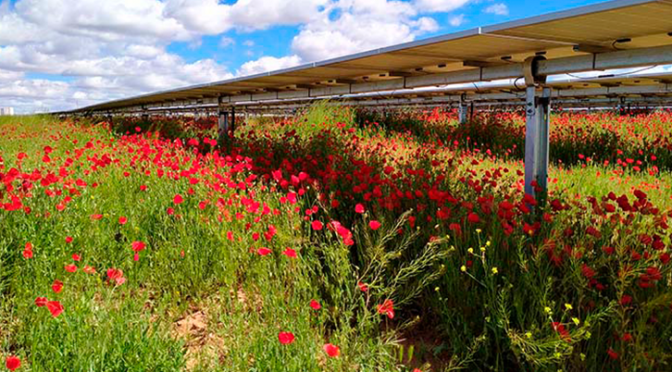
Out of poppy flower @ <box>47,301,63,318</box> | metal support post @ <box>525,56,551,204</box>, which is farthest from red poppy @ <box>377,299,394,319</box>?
metal support post @ <box>525,56,551,204</box>

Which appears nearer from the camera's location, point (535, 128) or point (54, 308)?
point (54, 308)

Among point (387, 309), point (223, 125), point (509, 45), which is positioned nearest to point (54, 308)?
point (387, 309)

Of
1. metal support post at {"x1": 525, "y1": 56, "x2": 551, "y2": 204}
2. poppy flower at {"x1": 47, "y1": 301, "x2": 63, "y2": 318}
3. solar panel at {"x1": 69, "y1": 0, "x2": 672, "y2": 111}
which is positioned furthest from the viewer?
metal support post at {"x1": 525, "y1": 56, "x2": 551, "y2": 204}

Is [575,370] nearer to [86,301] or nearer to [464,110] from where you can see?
[86,301]

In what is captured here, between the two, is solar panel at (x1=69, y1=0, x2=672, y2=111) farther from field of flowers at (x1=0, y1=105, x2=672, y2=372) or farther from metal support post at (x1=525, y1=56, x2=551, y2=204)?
field of flowers at (x1=0, y1=105, x2=672, y2=372)

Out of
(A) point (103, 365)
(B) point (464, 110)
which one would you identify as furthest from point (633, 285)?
(B) point (464, 110)

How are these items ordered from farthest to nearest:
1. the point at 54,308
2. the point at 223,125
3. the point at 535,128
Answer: the point at 223,125
the point at 535,128
the point at 54,308

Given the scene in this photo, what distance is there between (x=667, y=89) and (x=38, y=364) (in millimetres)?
15027

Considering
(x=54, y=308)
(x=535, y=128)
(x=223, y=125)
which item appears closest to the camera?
(x=54, y=308)

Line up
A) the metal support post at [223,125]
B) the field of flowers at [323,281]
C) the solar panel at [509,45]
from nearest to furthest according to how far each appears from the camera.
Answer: the field of flowers at [323,281]
the solar panel at [509,45]
the metal support post at [223,125]

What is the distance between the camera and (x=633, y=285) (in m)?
3.12

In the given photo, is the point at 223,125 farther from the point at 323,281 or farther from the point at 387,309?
the point at 387,309

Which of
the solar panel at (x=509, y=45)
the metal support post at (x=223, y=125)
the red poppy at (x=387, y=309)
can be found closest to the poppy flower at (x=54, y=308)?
the red poppy at (x=387, y=309)

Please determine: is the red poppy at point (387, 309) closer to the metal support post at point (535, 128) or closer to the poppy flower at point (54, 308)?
the poppy flower at point (54, 308)
